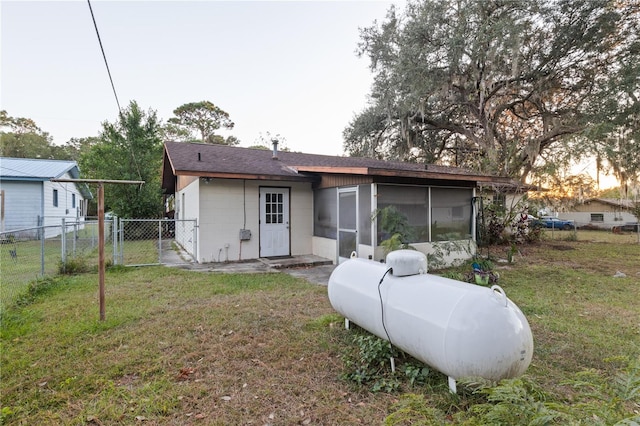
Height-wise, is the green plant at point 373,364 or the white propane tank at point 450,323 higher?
the white propane tank at point 450,323

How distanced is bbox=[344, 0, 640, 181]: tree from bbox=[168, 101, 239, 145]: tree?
19.8 meters

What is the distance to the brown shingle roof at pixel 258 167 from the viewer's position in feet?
23.1

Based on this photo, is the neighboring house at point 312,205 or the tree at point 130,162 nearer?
the neighboring house at point 312,205

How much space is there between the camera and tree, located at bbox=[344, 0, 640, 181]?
10.8 metres

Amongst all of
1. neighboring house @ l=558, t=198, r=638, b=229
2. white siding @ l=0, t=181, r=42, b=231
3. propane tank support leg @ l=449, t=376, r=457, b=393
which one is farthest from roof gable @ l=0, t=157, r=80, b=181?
neighboring house @ l=558, t=198, r=638, b=229

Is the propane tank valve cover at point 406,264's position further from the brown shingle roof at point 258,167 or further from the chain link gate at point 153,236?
the chain link gate at point 153,236

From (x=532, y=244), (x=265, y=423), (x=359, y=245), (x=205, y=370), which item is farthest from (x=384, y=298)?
(x=532, y=244)

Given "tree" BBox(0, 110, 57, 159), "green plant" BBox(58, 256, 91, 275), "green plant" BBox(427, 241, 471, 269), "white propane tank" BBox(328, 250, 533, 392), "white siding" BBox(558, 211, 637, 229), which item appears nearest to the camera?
"white propane tank" BBox(328, 250, 533, 392)

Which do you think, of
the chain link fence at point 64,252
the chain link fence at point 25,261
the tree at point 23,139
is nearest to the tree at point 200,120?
the tree at point 23,139

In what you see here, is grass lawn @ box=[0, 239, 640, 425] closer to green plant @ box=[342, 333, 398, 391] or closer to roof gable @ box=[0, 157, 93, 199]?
green plant @ box=[342, 333, 398, 391]

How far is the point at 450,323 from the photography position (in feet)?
7.40

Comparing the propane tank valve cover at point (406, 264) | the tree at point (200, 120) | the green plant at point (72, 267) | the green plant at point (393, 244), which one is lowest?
the green plant at point (72, 267)

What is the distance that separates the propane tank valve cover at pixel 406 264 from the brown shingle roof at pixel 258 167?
3.61 meters

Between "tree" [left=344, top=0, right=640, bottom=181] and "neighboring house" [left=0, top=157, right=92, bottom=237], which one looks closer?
"tree" [left=344, top=0, right=640, bottom=181]
